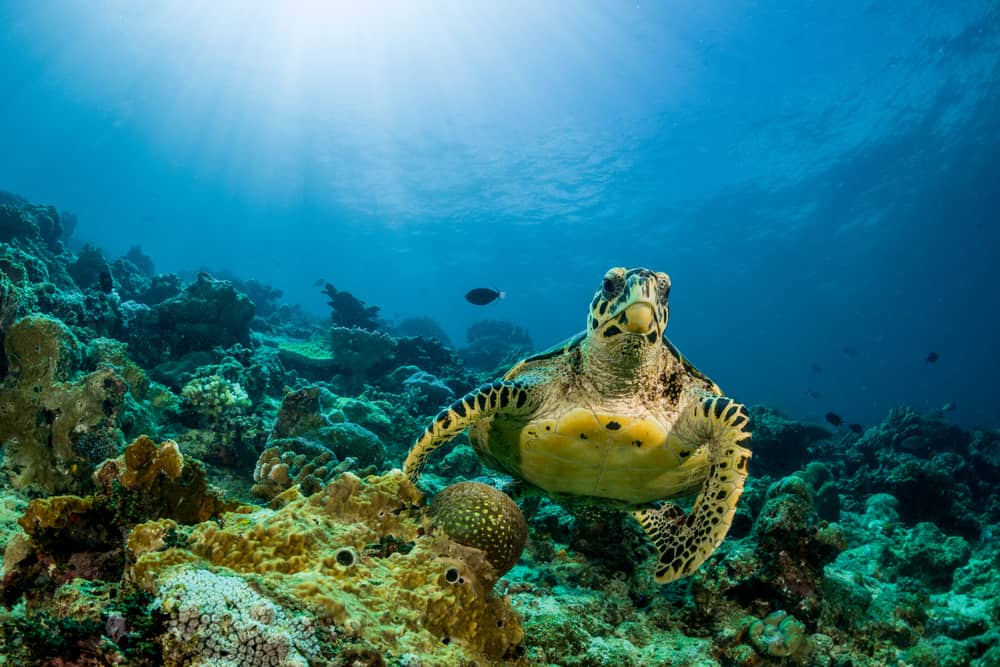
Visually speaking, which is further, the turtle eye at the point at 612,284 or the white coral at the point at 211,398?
the white coral at the point at 211,398

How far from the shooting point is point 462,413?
376 cm

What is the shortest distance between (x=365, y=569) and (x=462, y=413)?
Answer: 1.83m

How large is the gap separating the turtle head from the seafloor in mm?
1729

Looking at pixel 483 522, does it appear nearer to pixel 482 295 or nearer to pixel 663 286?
pixel 663 286

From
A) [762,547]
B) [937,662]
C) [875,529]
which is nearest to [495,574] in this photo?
[762,547]

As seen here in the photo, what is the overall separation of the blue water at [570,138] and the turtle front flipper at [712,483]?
87.5ft

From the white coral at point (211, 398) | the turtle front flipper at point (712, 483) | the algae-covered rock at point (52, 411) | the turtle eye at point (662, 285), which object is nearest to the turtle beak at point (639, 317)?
the turtle eye at point (662, 285)

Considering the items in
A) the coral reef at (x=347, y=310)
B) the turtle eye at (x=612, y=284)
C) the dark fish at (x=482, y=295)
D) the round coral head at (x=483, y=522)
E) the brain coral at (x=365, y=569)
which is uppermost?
the coral reef at (x=347, y=310)

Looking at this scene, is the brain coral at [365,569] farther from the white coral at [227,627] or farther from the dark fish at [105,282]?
the dark fish at [105,282]

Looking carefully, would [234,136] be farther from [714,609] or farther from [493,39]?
[714,609]

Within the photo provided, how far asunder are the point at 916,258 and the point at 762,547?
7958cm

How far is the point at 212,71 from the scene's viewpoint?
5822 cm

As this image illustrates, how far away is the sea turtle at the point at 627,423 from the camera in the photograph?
11.7 ft

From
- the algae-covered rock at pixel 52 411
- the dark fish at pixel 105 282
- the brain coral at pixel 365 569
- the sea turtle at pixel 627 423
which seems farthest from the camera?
the dark fish at pixel 105 282
